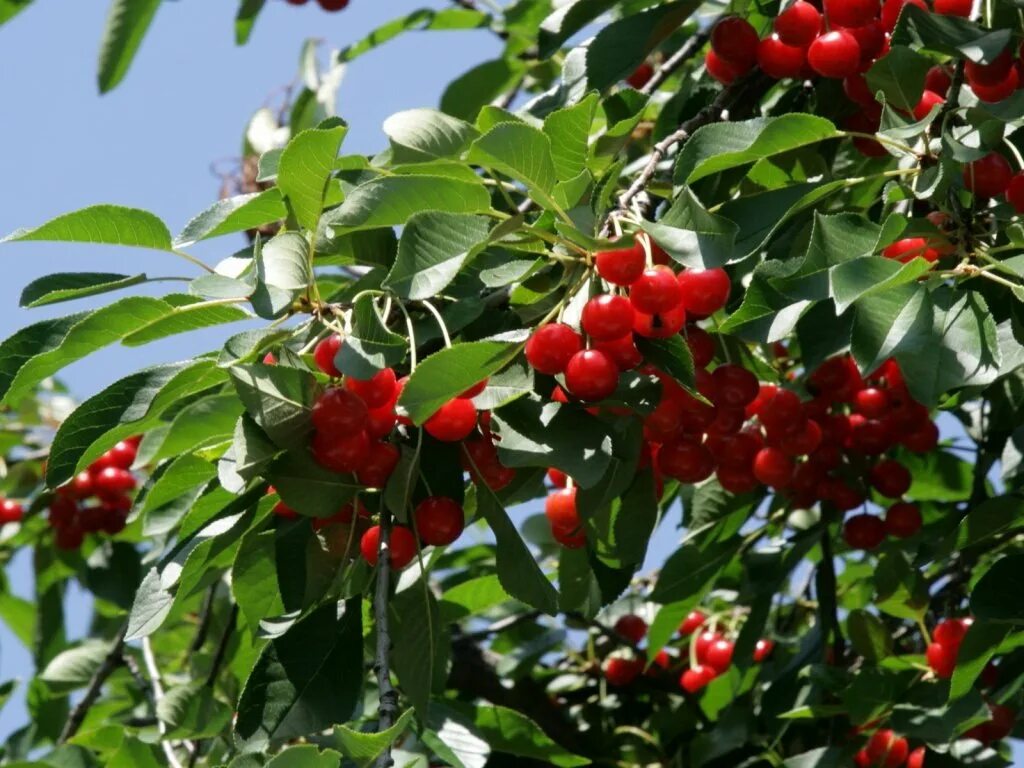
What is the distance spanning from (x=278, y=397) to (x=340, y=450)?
0.28 feet

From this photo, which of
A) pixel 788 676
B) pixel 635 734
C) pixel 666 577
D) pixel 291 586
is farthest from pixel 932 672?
pixel 291 586

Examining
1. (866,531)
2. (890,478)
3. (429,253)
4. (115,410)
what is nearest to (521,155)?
(429,253)

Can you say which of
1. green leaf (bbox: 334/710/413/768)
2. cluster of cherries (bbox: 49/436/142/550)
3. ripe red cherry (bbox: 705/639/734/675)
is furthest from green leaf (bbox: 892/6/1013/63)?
cluster of cherries (bbox: 49/436/142/550)

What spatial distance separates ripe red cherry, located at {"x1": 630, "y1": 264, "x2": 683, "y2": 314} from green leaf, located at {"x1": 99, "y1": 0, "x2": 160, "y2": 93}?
1.58 meters

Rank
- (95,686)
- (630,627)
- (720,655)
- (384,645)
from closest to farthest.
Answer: (384,645), (95,686), (720,655), (630,627)

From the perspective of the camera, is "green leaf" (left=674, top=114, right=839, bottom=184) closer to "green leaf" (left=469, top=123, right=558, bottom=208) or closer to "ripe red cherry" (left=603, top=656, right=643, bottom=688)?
"green leaf" (left=469, top=123, right=558, bottom=208)

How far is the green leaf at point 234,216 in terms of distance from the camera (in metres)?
1.63

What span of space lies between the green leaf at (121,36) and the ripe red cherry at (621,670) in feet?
4.90

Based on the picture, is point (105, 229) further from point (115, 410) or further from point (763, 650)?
point (763, 650)

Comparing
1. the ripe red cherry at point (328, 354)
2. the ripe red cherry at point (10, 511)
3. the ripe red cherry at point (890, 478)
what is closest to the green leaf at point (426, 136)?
the ripe red cherry at point (328, 354)

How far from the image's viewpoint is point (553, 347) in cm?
151

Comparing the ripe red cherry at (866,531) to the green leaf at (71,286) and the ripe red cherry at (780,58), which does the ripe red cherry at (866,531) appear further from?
the green leaf at (71,286)

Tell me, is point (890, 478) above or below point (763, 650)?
above

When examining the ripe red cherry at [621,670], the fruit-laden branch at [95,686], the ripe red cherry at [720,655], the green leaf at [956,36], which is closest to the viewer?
the green leaf at [956,36]
